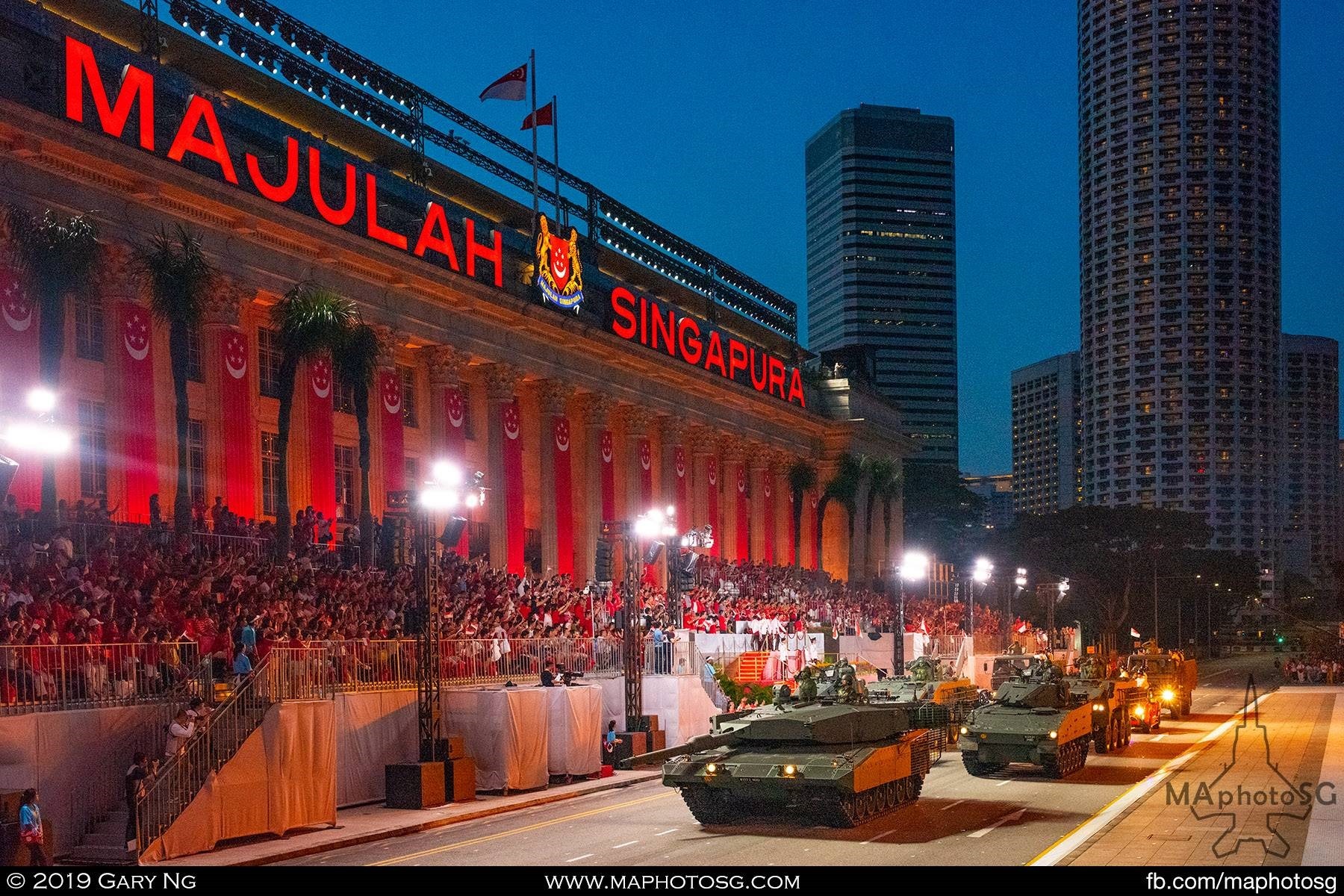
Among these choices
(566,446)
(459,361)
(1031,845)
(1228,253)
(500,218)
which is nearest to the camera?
(1031,845)

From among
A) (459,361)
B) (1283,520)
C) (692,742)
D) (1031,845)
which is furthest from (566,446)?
(1283,520)

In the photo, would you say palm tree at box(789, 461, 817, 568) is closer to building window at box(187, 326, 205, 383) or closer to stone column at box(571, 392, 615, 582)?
stone column at box(571, 392, 615, 582)

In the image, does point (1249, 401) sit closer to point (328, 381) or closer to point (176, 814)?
point (328, 381)

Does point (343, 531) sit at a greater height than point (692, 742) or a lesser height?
greater

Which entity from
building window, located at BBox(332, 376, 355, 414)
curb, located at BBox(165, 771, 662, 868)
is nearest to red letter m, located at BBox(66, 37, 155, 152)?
building window, located at BBox(332, 376, 355, 414)

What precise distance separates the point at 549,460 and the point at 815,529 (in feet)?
86.6

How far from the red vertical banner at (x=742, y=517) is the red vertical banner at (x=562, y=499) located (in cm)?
1654

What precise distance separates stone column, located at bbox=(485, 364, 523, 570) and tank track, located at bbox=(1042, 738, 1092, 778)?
70.7ft

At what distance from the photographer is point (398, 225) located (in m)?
44.2

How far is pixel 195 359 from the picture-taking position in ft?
123

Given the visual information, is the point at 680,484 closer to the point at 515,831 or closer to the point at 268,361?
the point at 268,361

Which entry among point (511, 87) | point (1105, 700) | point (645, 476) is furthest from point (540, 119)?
point (1105, 700)

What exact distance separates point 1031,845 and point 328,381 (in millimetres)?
25013

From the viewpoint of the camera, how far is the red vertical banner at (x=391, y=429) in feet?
141
